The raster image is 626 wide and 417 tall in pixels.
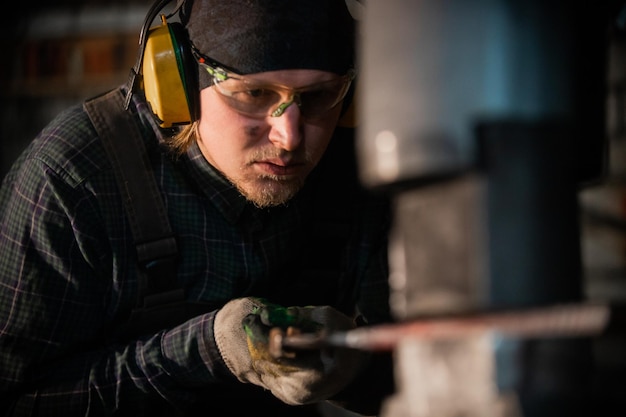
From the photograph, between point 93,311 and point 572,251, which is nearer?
point 572,251

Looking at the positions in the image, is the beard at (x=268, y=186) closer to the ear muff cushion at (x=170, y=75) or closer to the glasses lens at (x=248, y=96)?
the glasses lens at (x=248, y=96)

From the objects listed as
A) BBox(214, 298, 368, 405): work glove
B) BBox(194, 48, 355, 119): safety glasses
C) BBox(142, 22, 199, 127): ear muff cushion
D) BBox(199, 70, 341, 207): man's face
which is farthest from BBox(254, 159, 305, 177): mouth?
BBox(214, 298, 368, 405): work glove

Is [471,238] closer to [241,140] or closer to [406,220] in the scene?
[406,220]

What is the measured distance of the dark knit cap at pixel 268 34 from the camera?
1.99 metres

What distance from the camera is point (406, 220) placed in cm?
106

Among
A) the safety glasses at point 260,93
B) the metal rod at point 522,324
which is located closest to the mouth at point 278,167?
the safety glasses at point 260,93

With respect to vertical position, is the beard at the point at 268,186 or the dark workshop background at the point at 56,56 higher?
the dark workshop background at the point at 56,56

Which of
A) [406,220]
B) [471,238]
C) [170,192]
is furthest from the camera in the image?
[170,192]

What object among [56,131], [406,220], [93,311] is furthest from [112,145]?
[406,220]

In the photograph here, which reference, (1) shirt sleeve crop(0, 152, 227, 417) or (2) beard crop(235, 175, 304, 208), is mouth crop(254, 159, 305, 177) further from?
(1) shirt sleeve crop(0, 152, 227, 417)

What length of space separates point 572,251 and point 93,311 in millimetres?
1521

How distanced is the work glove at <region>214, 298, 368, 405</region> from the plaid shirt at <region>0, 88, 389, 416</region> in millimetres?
98

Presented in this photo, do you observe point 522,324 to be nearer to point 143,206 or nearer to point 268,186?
point 268,186

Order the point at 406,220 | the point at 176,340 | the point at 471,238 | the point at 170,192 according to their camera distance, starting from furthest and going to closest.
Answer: the point at 170,192
the point at 176,340
the point at 406,220
the point at 471,238
